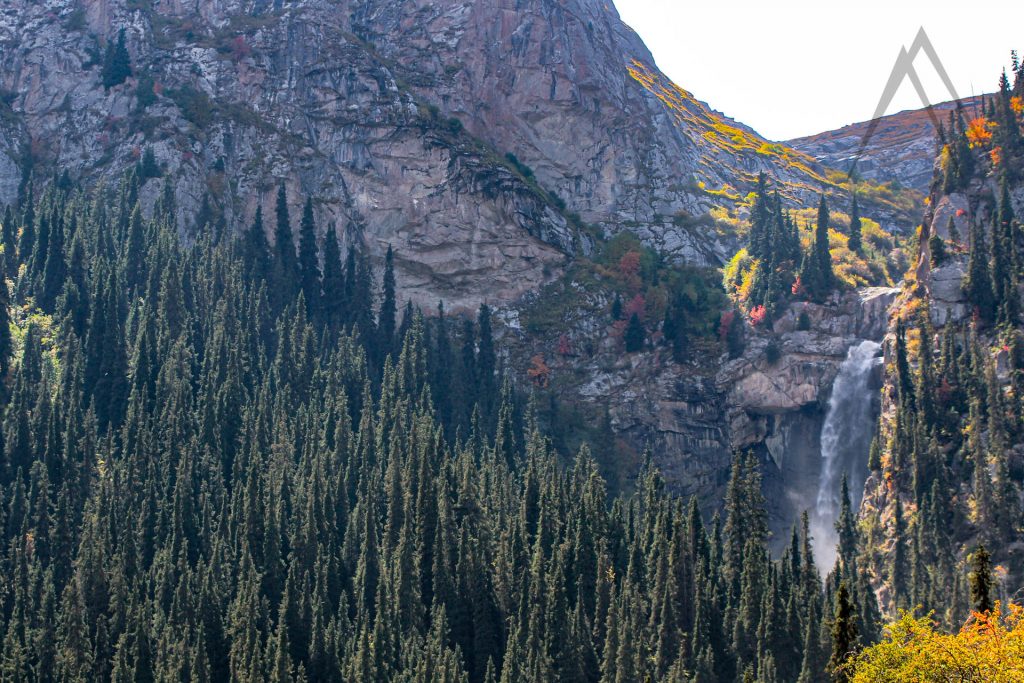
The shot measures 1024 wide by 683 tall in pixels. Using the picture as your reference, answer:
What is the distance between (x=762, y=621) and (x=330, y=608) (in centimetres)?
4496

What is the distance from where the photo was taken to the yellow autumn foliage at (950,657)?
Answer: 8325 cm

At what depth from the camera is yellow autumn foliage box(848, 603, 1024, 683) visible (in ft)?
273

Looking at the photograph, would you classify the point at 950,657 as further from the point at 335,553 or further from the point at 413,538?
the point at 335,553

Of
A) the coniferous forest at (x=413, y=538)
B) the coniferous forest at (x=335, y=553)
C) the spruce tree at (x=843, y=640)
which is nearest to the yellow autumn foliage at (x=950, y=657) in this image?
the spruce tree at (x=843, y=640)

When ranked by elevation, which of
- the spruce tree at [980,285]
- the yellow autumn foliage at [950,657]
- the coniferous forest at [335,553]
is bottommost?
the coniferous forest at [335,553]

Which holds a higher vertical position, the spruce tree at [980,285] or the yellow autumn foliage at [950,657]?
the spruce tree at [980,285]

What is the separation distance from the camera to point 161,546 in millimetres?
166500

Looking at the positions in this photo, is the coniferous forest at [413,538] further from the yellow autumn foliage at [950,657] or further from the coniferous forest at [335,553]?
the yellow autumn foliage at [950,657]

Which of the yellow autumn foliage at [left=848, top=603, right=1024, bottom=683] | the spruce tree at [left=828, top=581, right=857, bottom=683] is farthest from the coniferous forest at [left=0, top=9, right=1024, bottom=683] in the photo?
the yellow autumn foliage at [left=848, top=603, right=1024, bottom=683]

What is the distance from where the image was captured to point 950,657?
86.0m

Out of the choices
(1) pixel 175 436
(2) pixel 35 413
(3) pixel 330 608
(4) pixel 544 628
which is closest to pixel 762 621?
(4) pixel 544 628

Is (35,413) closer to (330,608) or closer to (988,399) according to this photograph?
(330,608)

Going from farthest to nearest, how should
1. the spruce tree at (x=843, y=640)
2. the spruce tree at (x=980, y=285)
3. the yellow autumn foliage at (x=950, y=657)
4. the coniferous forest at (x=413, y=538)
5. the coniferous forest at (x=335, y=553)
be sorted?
the spruce tree at (x=980, y=285), the coniferous forest at (x=413, y=538), the coniferous forest at (x=335, y=553), the spruce tree at (x=843, y=640), the yellow autumn foliage at (x=950, y=657)

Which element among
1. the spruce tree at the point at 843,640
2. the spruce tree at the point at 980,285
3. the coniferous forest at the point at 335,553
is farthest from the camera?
the spruce tree at the point at 980,285
